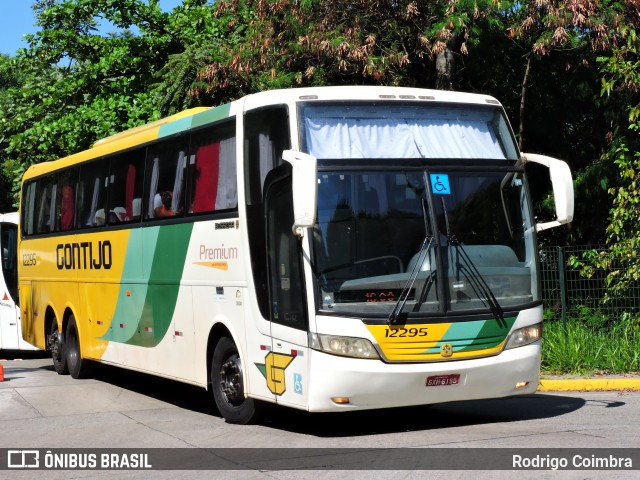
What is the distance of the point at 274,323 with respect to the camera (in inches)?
420

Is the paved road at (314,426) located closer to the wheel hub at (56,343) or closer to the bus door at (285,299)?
the bus door at (285,299)

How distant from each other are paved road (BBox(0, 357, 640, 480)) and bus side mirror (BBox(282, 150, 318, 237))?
215 cm

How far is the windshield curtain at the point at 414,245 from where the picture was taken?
32.8ft

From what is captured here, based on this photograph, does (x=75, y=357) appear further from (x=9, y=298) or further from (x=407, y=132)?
(x=407, y=132)

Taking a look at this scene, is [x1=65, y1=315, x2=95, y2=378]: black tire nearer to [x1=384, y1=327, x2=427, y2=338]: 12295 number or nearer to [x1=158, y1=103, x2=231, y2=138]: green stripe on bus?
[x1=158, y1=103, x2=231, y2=138]: green stripe on bus

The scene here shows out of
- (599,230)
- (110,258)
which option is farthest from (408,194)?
(599,230)

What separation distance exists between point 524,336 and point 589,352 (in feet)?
16.2

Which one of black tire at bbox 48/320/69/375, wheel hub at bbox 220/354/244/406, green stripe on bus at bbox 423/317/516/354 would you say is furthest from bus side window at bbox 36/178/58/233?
green stripe on bus at bbox 423/317/516/354

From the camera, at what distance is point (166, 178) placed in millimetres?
13422

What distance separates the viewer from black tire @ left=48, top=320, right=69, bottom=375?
59.8 ft

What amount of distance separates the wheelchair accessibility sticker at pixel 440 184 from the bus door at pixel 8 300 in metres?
15.4

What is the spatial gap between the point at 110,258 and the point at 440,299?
263 inches

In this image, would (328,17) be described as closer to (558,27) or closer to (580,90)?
(558,27)

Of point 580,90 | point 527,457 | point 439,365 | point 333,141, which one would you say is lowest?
point 527,457
